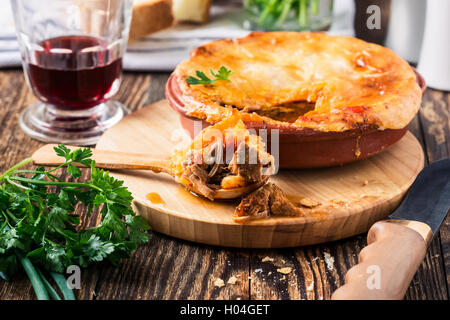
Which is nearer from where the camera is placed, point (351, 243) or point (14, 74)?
point (351, 243)

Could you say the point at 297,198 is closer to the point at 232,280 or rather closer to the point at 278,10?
the point at 232,280

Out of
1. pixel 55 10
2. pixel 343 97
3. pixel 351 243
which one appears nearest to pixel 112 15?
pixel 55 10

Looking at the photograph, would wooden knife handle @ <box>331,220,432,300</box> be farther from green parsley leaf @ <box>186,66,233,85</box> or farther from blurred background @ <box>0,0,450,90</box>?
blurred background @ <box>0,0,450,90</box>

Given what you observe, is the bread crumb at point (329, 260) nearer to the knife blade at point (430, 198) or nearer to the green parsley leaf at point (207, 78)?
the knife blade at point (430, 198)

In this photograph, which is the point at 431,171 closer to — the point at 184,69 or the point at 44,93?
the point at 184,69

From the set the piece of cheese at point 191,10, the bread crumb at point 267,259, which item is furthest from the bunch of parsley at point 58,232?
the piece of cheese at point 191,10
